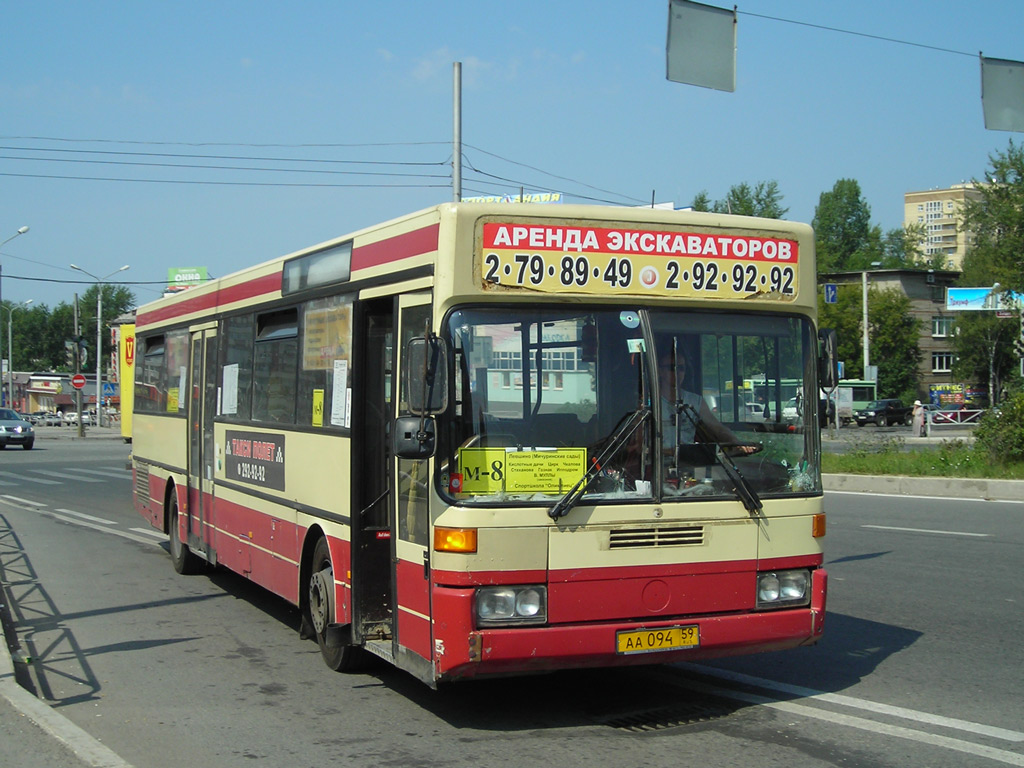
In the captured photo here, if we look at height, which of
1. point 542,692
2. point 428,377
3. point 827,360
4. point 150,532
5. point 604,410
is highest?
point 827,360

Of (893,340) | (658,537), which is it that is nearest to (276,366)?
(658,537)

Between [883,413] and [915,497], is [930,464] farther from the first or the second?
[883,413]

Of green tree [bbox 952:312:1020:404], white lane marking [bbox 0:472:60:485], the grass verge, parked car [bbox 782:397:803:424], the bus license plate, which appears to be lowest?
white lane marking [bbox 0:472:60:485]

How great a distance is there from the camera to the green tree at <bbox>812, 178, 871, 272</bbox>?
11612cm

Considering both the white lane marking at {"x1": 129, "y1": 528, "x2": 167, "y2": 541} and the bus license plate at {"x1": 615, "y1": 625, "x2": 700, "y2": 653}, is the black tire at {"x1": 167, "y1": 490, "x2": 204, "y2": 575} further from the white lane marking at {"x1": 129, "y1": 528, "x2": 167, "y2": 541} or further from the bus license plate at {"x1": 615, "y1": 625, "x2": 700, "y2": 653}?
the bus license plate at {"x1": 615, "y1": 625, "x2": 700, "y2": 653}

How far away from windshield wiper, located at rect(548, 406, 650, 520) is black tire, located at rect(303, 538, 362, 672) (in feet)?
7.43

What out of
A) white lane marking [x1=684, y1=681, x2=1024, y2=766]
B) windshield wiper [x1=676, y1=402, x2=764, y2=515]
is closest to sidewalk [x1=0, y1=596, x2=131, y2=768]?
windshield wiper [x1=676, y1=402, x2=764, y2=515]

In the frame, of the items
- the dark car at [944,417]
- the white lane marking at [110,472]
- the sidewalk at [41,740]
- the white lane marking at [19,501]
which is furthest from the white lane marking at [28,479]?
the dark car at [944,417]

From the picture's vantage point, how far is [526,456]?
595cm

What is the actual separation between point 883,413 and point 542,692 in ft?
201

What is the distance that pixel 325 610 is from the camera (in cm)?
767

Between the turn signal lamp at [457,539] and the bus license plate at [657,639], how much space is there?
96cm

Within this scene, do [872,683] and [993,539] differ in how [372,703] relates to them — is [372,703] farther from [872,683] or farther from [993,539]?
[993,539]

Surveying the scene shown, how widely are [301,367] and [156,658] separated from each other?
2.42 meters
